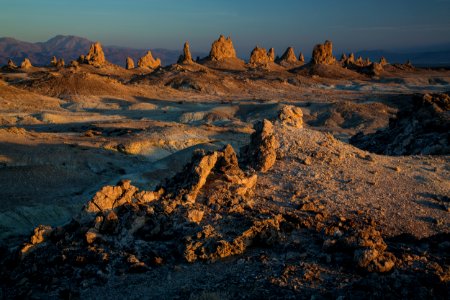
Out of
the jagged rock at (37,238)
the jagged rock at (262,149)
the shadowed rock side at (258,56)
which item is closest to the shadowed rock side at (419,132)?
the jagged rock at (262,149)

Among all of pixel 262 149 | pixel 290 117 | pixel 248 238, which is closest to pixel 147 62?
pixel 290 117

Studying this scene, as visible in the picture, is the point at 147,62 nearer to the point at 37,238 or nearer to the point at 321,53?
the point at 321,53

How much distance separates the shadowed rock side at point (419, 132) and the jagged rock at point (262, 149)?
766 centimetres

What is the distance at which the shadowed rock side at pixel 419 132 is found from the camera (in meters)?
16.9

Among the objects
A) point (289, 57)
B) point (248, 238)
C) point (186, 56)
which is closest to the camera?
point (248, 238)

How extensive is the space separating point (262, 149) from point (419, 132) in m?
10.7

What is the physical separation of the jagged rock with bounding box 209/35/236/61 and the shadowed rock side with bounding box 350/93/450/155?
58.2m

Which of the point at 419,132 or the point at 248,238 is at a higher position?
the point at 248,238

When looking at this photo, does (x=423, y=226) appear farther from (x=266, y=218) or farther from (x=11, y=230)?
(x=11, y=230)

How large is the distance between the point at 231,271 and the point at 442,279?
2.59 metres

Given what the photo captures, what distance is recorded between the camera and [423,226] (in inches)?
348

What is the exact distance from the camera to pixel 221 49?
79.7m

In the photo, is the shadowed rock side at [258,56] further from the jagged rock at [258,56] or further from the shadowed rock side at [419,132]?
the shadowed rock side at [419,132]

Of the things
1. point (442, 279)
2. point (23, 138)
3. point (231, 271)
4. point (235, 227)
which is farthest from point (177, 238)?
point (23, 138)
